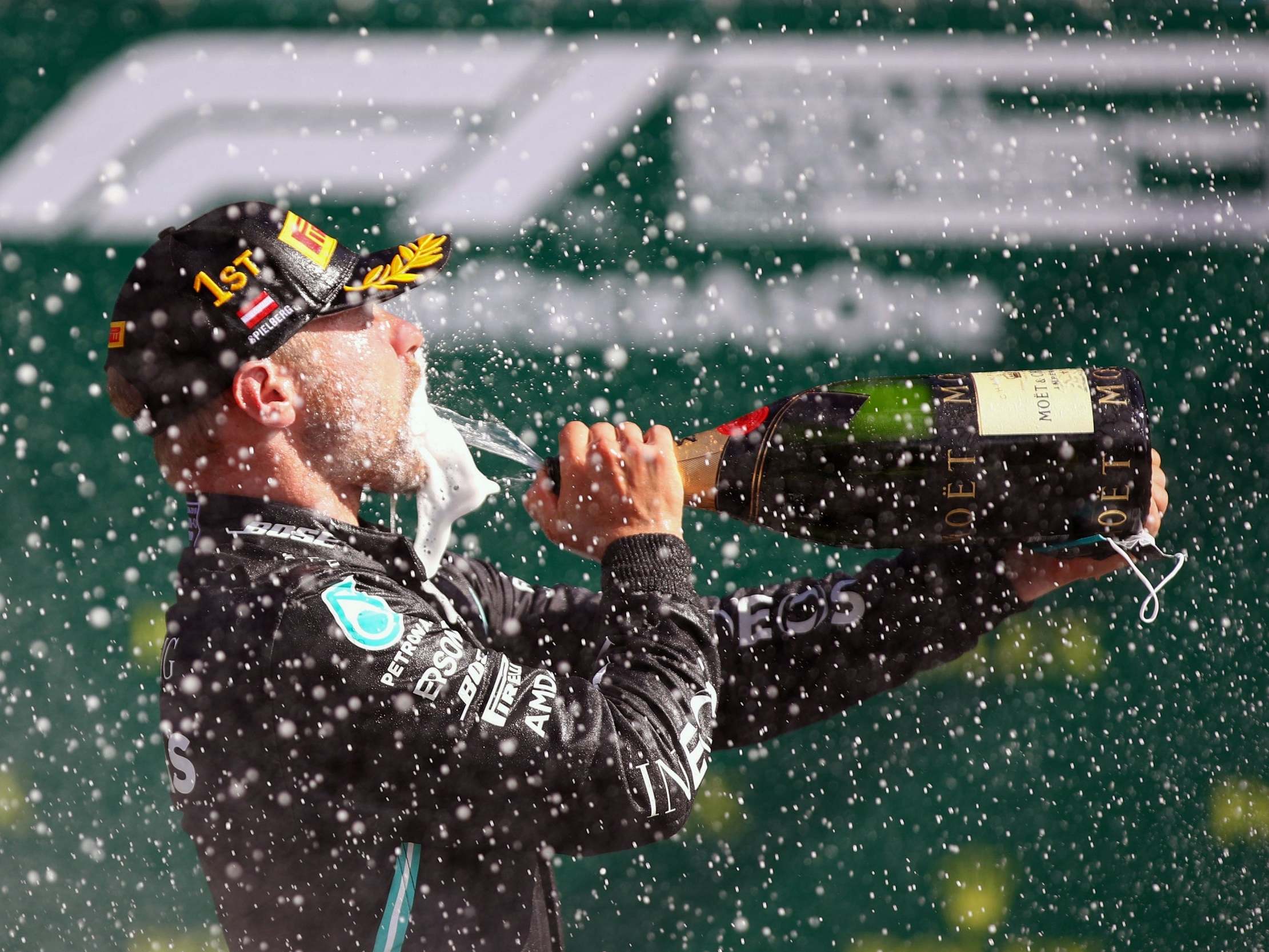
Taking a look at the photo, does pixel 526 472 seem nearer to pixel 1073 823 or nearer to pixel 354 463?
pixel 354 463

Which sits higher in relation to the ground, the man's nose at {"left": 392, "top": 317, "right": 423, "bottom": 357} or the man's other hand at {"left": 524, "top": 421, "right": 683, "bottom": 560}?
the man's nose at {"left": 392, "top": 317, "right": 423, "bottom": 357}

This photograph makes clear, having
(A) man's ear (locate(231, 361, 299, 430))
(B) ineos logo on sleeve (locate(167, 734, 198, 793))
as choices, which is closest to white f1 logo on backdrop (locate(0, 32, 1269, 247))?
(A) man's ear (locate(231, 361, 299, 430))

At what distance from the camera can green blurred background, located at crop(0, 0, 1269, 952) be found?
2537mm

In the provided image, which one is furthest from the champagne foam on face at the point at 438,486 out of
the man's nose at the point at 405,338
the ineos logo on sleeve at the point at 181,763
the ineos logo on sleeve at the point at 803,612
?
the ineos logo on sleeve at the point at 803,612

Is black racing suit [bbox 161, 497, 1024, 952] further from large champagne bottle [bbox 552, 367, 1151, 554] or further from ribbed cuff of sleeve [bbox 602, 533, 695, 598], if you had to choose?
large champagne bottle [bbox 552, 367, 1151, 554]

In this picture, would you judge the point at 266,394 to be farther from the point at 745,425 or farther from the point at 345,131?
the point at 345,131

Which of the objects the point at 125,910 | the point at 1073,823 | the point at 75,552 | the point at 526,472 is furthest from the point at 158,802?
the point at 1073,823

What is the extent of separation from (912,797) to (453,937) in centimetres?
148

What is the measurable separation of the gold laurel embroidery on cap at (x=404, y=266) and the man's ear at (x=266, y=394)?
145mm

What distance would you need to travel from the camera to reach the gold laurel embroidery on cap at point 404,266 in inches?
61.0

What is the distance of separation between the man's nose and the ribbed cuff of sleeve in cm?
39

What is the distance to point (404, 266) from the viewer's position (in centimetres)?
159

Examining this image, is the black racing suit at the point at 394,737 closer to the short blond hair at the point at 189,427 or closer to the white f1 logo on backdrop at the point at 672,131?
the short blond hair at the point at 189,427

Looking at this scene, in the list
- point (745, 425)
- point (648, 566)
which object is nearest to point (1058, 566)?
point (745, 425)
